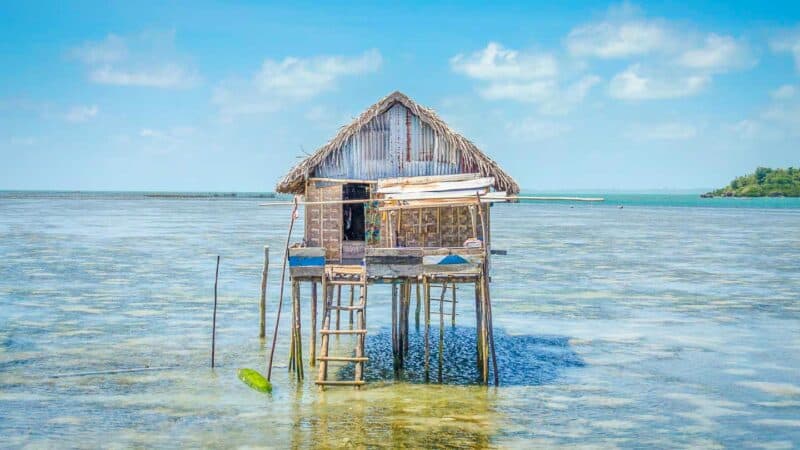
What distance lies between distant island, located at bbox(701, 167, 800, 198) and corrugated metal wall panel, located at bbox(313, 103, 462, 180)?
131 metres

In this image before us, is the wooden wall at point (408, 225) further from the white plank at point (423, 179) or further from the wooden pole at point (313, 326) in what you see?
the wooden pole at point (313, 326)

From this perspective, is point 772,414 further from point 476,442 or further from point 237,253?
point 237,253

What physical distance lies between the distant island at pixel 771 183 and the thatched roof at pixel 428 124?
131 m

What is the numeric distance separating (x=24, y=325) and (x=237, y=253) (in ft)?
74.7

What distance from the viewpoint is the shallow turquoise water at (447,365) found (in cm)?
1523

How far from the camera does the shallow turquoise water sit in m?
15.2

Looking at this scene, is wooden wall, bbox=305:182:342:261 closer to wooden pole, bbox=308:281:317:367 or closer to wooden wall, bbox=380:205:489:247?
wooden wall, bbox=380:205:489:247

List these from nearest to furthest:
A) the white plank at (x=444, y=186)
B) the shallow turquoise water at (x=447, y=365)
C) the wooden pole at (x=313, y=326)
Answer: the shallow turquoise water at (x=447, y=365) → the white plank at (x=444, y=186) → the wooden pole at (x=313, y=326)

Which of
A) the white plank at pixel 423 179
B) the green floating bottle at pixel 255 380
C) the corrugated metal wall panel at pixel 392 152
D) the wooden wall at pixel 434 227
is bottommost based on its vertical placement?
the green floating bottle at pixel 255 380

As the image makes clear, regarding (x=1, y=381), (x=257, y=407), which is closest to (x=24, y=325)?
(x=1, y=381)

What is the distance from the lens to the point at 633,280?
36.1 m

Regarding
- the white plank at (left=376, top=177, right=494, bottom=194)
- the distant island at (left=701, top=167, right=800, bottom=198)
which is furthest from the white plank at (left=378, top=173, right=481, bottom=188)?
the distant island at (left=701, top=167, right=800, bottom=198)

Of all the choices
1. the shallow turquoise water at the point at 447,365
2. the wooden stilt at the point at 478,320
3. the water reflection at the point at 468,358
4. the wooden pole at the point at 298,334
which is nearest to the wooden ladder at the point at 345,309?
the shallow turquoise water at the point at 447,365

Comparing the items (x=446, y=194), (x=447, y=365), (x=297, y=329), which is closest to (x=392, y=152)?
(x=446, y=194)
